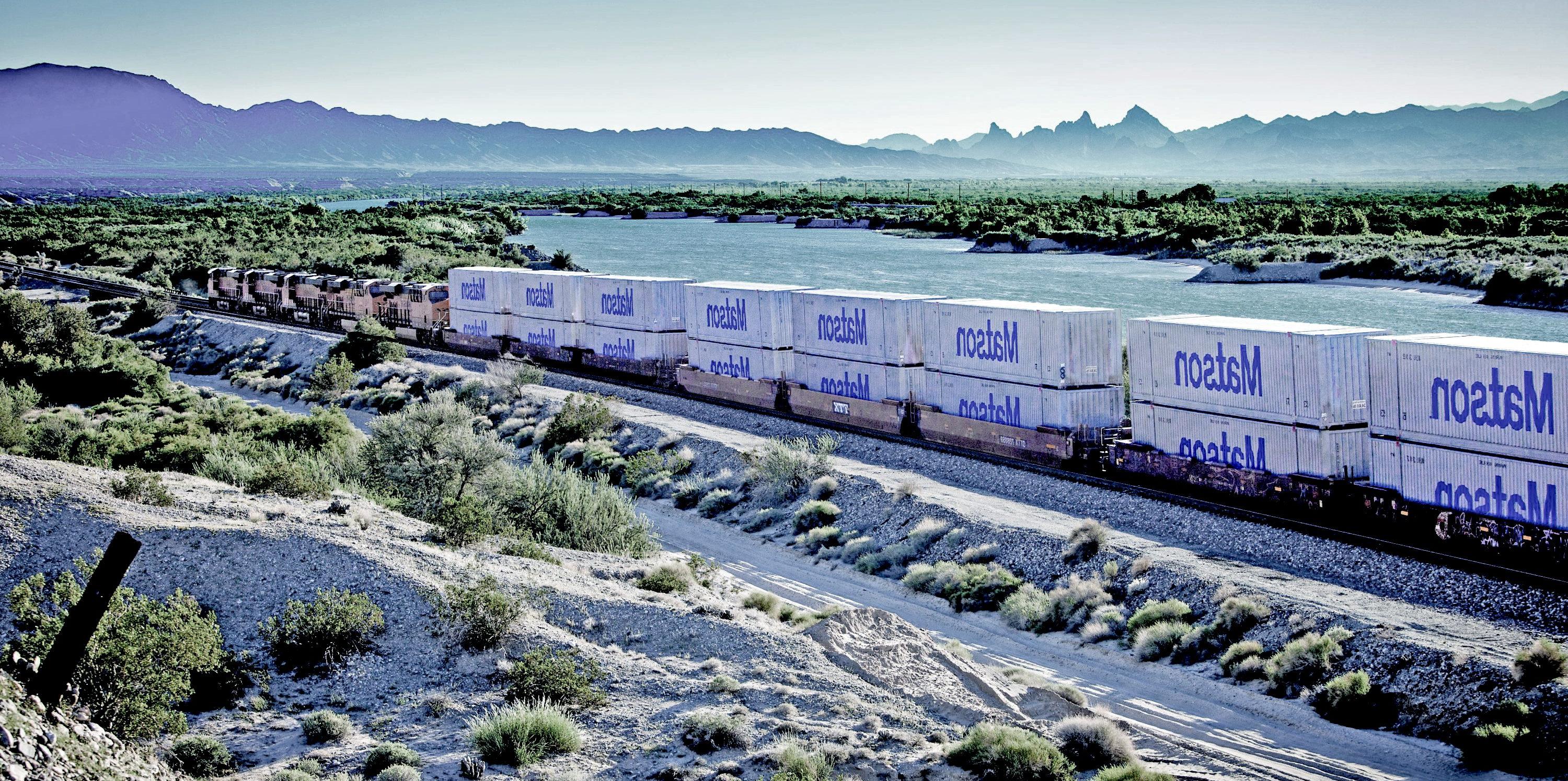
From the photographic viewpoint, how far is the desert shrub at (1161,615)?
20.5 metres

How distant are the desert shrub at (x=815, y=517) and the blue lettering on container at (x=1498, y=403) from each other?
11809 millimetres

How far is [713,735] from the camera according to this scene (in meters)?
14.3

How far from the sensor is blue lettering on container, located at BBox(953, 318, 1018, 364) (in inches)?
1186

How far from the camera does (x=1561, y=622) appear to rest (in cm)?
1827

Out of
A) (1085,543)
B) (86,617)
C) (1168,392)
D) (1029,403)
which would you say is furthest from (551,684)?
(1029,403)

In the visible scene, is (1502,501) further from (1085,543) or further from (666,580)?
(666,580)

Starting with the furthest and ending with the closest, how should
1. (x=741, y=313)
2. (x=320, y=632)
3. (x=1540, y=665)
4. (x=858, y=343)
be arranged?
(x=741, y=313) < (x=858, y=343) < (x=1540, y=665) < (x=320, y=632)

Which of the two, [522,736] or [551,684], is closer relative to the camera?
[522,736]

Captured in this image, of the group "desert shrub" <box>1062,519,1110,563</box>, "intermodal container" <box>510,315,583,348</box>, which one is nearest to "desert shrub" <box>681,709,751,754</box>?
"desert shrub" <box>1062,519,1110,563</box>

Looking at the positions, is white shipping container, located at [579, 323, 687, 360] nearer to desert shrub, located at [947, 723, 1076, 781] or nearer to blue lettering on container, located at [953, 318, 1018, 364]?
blue lettering on container, located at [953, 318, 1018, 364]

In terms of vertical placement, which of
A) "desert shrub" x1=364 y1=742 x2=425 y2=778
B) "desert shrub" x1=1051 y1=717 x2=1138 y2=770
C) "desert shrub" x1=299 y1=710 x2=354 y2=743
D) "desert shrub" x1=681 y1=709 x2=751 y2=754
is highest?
"desert shrub" x1=299 y1=710 x2=354 y2=743

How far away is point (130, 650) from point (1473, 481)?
19.7m

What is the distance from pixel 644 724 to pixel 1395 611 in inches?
454

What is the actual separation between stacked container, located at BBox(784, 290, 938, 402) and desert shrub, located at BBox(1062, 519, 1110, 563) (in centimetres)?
1075
